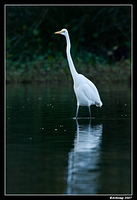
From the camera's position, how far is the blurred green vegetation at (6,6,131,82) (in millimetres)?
30297

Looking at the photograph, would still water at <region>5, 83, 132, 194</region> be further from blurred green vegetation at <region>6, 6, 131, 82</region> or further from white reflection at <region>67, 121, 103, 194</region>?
blurred green vegetation at <region>6, 6, 131, 82</region>

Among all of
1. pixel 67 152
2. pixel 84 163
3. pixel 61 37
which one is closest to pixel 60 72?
pixel 61 37

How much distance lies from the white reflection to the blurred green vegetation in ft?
67.8

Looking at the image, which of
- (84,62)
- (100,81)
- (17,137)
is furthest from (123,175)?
(84,62)

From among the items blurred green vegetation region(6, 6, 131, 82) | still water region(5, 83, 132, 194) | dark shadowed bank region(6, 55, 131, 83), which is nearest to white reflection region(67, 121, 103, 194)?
still water region(5, 83, 132, 194)

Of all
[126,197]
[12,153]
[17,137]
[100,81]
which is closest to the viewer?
[126,197]

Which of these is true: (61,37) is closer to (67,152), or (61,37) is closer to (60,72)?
(60,72)

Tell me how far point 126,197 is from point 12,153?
2.53 metres

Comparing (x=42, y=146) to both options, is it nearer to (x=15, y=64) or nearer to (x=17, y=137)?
(x=17, y=137)

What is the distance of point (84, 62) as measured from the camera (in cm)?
3027

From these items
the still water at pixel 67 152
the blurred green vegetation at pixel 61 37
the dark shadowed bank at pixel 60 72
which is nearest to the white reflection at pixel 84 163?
the still water at pixel 67 152

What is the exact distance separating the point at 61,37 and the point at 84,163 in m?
24.5

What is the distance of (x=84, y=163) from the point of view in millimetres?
6801

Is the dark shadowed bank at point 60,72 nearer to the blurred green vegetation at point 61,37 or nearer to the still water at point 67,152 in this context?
the blurred green vegetation at point 61,37
